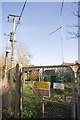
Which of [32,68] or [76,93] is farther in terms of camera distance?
[32,68]

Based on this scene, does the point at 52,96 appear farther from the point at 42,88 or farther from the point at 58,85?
the point at 58,85

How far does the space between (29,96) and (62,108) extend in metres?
1.05

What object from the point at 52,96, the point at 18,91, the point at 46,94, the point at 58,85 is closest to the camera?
the point at 58,85

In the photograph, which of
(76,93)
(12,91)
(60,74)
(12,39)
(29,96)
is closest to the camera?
(76,93)

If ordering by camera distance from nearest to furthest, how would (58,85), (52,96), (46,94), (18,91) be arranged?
(58,85), (46,94), (52,96), (18,91)

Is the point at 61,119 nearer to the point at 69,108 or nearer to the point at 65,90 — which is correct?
the point at 69,108

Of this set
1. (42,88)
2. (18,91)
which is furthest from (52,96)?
(18,91)

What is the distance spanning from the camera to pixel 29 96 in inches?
275

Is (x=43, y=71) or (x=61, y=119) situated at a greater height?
(x=43, y=71)

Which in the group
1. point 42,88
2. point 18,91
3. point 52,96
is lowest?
point 52,96

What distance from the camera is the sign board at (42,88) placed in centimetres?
637

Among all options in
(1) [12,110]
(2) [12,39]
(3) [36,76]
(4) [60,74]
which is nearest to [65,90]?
(4) [60,74]

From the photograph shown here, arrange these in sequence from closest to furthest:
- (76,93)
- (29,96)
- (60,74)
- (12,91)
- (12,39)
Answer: (76,93), (60,74), (29,96), (12,91), (12,39)

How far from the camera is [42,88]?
650cm
